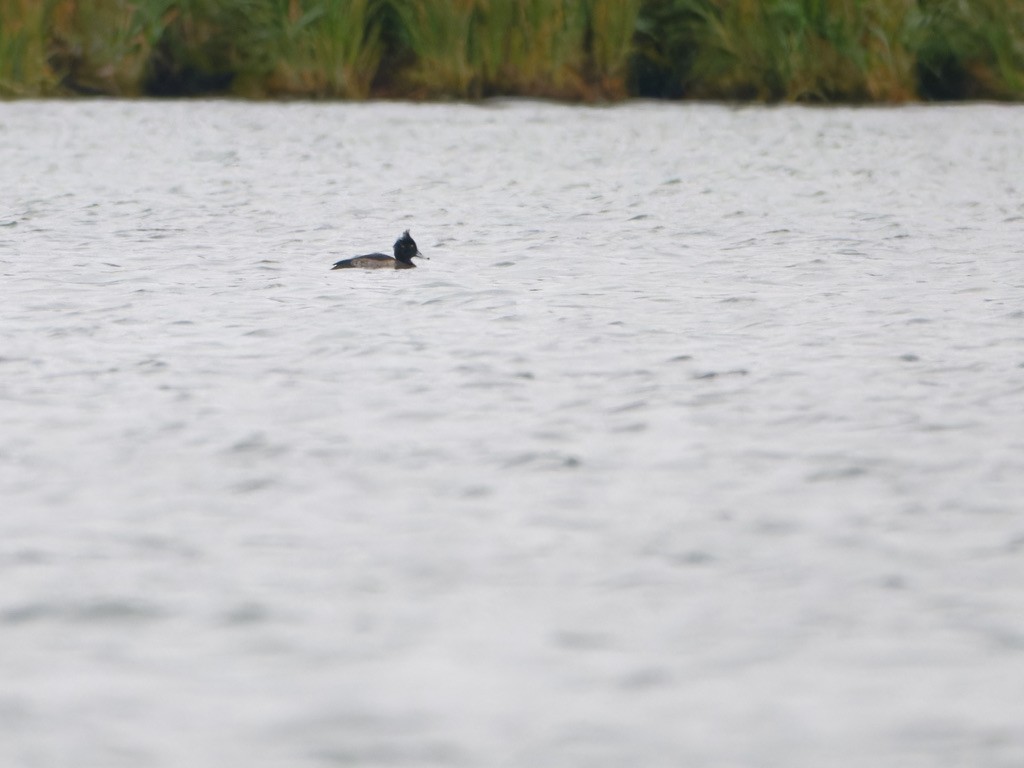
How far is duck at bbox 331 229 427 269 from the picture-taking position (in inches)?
305

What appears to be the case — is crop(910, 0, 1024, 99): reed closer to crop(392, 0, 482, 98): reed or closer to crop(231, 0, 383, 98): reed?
crop(392, 0, 482, 98): reed

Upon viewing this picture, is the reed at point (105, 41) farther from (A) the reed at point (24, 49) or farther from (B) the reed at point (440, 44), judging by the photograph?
(B) the reed at point (440, 44)

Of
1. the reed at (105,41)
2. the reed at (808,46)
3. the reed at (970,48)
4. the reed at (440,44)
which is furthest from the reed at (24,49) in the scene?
the reed at (970,48)

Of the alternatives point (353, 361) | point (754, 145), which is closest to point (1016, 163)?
point (754, 145)

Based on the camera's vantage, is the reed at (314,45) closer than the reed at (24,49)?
Yes

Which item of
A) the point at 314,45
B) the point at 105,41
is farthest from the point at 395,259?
the point at 105,41

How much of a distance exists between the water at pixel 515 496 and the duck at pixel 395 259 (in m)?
0.10

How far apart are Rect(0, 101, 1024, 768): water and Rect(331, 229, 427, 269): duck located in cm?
10

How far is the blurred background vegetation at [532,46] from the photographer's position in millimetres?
15312

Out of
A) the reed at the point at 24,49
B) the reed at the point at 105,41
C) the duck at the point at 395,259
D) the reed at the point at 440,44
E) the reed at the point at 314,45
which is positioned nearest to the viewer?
the duck at the point at 395,259

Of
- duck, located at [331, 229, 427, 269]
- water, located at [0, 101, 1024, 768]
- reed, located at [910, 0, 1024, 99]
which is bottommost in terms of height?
water, located at [0, 101, 1024, 768]

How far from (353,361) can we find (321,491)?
160 cm

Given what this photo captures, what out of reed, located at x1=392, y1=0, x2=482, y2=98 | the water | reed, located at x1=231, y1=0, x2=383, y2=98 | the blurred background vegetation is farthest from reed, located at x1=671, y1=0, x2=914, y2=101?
the water

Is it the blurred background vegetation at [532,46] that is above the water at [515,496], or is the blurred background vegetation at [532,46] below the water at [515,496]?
above
